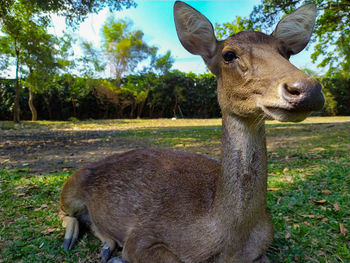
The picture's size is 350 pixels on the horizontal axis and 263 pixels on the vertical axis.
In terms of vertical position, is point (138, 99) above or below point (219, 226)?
above

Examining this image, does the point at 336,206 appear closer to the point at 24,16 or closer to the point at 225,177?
the point at 225,177

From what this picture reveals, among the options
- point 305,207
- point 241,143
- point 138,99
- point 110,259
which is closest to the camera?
point 241,143

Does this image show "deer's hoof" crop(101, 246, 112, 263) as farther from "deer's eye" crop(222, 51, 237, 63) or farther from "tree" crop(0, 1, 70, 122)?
"tree" crop(0, 1, 70, 122)

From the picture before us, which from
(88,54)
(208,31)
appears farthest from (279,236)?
(88,54)

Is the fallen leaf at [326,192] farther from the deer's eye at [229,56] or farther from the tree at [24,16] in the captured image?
the tree at [24,16]

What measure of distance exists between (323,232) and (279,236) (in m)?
0.44

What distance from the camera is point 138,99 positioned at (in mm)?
23906

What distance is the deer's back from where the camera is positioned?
7.09ft

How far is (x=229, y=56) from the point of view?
198 centimetres

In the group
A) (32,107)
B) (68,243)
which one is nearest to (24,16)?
(32,107)

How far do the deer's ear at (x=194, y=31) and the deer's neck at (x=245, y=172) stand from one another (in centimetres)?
67

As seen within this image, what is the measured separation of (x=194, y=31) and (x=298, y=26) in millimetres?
856

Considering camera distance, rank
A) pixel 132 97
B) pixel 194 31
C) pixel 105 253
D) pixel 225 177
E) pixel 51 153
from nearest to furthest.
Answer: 1. pixel 225 177
2. pixel 194 31
3. pixel 105 253
4. pixel 51 153
5. pixel 132 97

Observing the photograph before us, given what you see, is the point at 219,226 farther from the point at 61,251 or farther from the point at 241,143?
the point at 61,251
